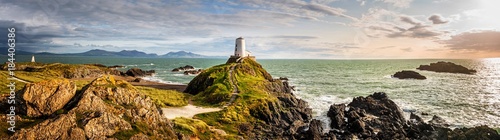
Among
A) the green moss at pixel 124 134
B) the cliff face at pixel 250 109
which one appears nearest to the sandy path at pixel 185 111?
the cliff face at pixel 250 109

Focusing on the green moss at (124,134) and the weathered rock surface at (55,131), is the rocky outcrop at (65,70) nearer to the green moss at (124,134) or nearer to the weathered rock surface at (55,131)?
the weathered rock surface at (55,131)

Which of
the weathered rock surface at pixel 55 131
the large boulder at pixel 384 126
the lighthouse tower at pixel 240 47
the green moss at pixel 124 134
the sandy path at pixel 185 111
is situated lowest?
the large boulder at pixel 384 126

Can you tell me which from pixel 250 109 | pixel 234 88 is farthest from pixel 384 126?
pixel 234 88

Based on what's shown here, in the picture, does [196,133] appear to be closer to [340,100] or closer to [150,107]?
[150,107]

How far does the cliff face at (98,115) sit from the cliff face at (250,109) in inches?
540

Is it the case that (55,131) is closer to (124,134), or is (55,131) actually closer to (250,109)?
(124,134)

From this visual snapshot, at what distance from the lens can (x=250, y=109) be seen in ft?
167

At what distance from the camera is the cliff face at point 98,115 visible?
2220 centimetres

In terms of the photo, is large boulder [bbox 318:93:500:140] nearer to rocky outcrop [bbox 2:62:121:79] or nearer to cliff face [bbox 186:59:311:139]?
cliff face [bbox 186:59:311:139]

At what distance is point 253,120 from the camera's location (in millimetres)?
48125

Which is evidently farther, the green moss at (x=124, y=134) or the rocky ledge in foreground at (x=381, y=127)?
the rocky ledge in foreground at (x=381, y=127)

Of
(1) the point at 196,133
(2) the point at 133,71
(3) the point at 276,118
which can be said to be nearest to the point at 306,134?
(3) the point at 276,118

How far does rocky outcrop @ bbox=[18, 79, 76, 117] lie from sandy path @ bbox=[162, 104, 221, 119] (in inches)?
692

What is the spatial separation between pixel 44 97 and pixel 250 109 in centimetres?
3133
